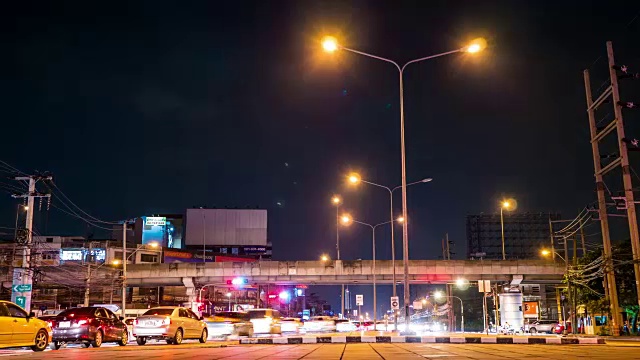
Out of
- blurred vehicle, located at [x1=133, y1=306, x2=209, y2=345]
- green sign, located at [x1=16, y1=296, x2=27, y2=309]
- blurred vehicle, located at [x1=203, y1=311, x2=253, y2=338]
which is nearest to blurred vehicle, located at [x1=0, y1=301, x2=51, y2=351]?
blurred vehicle, located at [x1=133, y1=306, x2=209, y2=345]

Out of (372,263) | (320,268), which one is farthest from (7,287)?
(372,263)

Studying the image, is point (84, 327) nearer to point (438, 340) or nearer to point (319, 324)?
point (438, 340)

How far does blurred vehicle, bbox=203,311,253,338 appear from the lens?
1305 inches

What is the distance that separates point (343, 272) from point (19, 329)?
4906 centimetres

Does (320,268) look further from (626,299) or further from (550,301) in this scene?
(550,301)

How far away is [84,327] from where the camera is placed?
23375mm

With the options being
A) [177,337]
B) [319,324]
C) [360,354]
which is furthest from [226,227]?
[360,354]

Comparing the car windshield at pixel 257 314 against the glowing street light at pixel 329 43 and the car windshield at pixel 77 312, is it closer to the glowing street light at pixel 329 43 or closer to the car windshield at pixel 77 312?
the car windshield at pixel 77 312

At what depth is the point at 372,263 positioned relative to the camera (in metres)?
66.6

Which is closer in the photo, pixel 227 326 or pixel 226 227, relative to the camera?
pixel 227 326

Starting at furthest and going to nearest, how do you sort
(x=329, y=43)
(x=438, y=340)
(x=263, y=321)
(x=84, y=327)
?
(x=263, y=321), (x=438, y=340), (x=329, y=43), (x=84, y=327)

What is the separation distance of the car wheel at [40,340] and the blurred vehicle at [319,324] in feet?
115

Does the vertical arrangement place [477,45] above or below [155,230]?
below

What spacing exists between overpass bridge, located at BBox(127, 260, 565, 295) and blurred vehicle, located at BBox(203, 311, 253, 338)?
32548mm
